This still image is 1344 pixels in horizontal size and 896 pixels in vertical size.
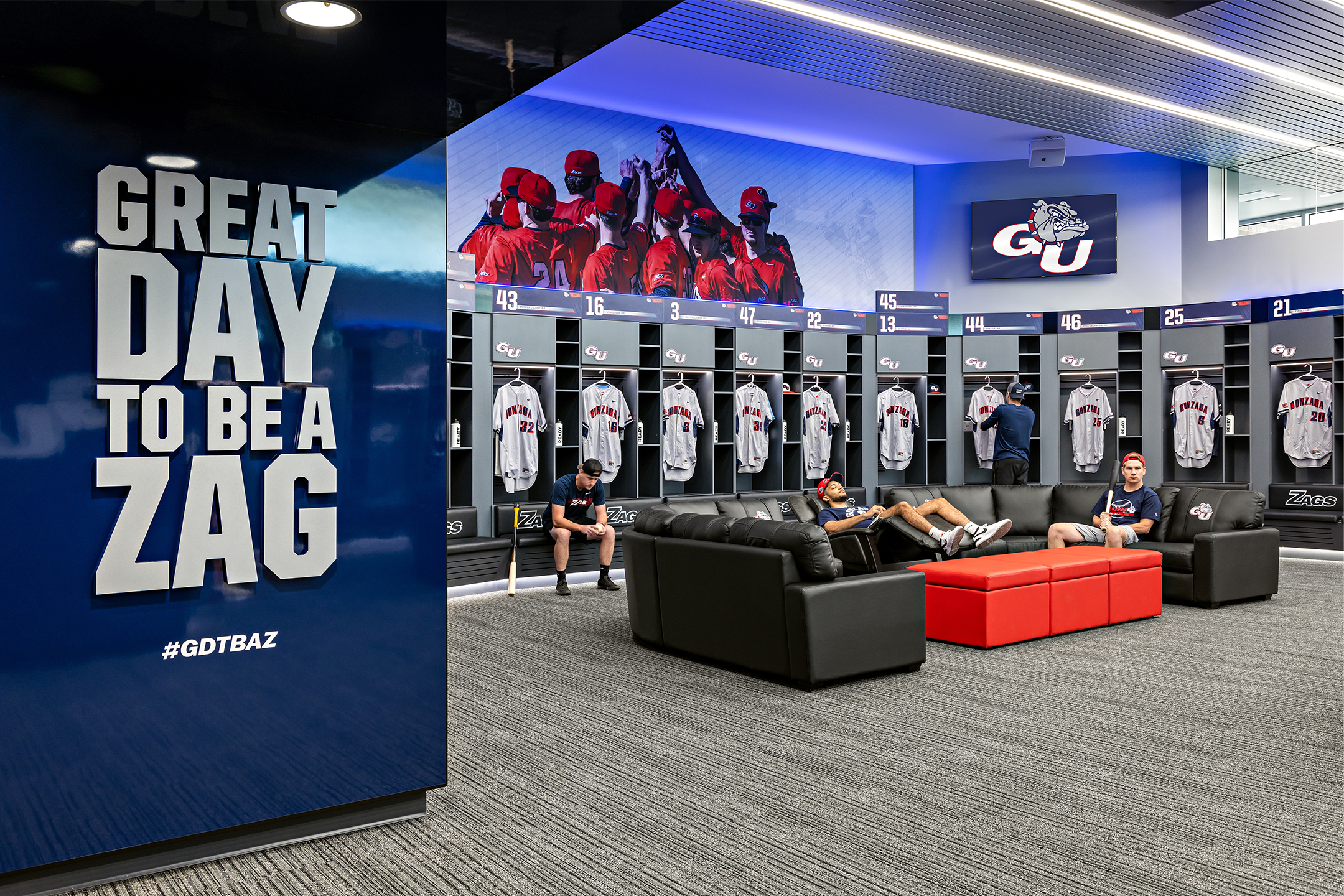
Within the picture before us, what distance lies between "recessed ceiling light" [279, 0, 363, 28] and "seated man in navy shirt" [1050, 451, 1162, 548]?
688 cm

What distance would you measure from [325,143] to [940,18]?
5930 mm

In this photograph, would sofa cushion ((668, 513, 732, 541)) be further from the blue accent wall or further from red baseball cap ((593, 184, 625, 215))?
red baseball cap ((593, 184, 625, 215))

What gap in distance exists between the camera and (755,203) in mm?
11289

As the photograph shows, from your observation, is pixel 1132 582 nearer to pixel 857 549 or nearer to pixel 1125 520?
pixel 1125 520

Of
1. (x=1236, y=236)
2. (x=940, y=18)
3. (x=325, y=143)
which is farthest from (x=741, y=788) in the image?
(x=1236, y=236)

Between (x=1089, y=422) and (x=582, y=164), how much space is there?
672cm

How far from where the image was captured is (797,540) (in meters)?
4.75

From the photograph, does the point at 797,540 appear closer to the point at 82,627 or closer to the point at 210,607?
the point at 210,607

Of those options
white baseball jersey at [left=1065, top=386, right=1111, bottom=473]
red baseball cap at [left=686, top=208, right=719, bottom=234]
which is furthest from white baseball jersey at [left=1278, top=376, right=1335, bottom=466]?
red baseball cap at [left=686, top=208, right=719, bottom=234]

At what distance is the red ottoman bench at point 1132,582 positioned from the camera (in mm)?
6484

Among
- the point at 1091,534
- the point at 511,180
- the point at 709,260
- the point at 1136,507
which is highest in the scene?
the point at 511,180

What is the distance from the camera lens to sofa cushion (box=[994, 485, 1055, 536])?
8727 millimetres

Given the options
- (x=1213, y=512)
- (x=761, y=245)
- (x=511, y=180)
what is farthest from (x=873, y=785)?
(x=761, y=245)

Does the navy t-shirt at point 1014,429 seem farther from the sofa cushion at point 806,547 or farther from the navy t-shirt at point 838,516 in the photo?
the sofa cushion at point 806,547
